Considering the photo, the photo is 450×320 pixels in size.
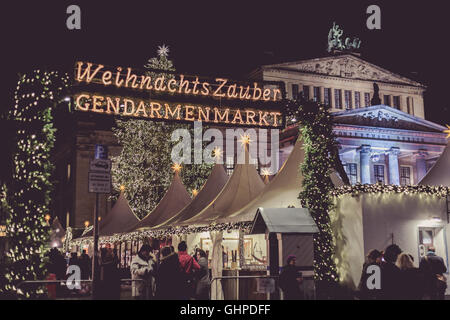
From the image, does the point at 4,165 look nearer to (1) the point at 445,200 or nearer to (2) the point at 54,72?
(2) the point at 54,72

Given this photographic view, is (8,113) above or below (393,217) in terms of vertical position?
above

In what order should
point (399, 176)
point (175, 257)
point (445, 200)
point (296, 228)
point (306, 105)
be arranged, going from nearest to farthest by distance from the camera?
point (175, 257), point (296, 228), point (306, 105), point (445, 200), point (399, 176)

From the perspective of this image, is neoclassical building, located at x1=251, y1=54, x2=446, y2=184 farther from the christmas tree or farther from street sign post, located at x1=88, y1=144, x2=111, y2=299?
street sign post, located at x1=88, y1=144, x2=111, y2=299

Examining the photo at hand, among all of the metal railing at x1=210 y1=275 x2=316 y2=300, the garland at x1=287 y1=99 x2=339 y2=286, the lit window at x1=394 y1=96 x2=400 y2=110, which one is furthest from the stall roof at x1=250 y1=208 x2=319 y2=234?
the lit window at x1=394 y1=96 x2=400 y2=110

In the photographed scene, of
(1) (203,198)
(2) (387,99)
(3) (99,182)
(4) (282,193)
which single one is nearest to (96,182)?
(3) (99,182)

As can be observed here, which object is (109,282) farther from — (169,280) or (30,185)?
(30,185)

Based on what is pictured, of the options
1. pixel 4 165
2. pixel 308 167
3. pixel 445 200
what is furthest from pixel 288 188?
pixel 4 165

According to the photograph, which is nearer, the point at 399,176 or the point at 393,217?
the point at 393,217

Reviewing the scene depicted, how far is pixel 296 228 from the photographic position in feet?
45.9

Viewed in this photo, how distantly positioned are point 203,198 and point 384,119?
97.7ft

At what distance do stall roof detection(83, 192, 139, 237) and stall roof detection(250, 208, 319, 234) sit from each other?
45.1 feet

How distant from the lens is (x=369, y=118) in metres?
47.5

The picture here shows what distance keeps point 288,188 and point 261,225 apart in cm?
290
